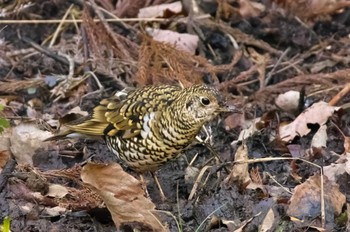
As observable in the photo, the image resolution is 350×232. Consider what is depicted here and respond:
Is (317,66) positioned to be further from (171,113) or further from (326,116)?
(171,113)

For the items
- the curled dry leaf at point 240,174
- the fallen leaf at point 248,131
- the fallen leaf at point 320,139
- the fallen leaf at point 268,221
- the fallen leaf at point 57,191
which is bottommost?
the fallen leaf at point 248,131

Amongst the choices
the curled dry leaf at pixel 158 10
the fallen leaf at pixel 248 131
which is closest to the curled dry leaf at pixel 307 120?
the fallen leaf at pixel 248 131

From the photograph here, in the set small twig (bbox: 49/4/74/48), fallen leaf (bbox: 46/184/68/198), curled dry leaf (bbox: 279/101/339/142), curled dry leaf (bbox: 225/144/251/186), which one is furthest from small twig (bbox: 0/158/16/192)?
small twig (bbox: 49/4/74/48)

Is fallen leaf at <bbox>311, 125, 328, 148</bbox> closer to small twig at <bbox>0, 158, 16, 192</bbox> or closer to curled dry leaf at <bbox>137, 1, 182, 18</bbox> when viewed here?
small twig at <bbox>0, 158, 16, 192</bbox>

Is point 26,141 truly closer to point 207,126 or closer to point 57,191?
point 57,191

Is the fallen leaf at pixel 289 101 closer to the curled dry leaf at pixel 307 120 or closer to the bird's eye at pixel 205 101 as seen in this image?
the curled dry leaf at pixel 307 120
